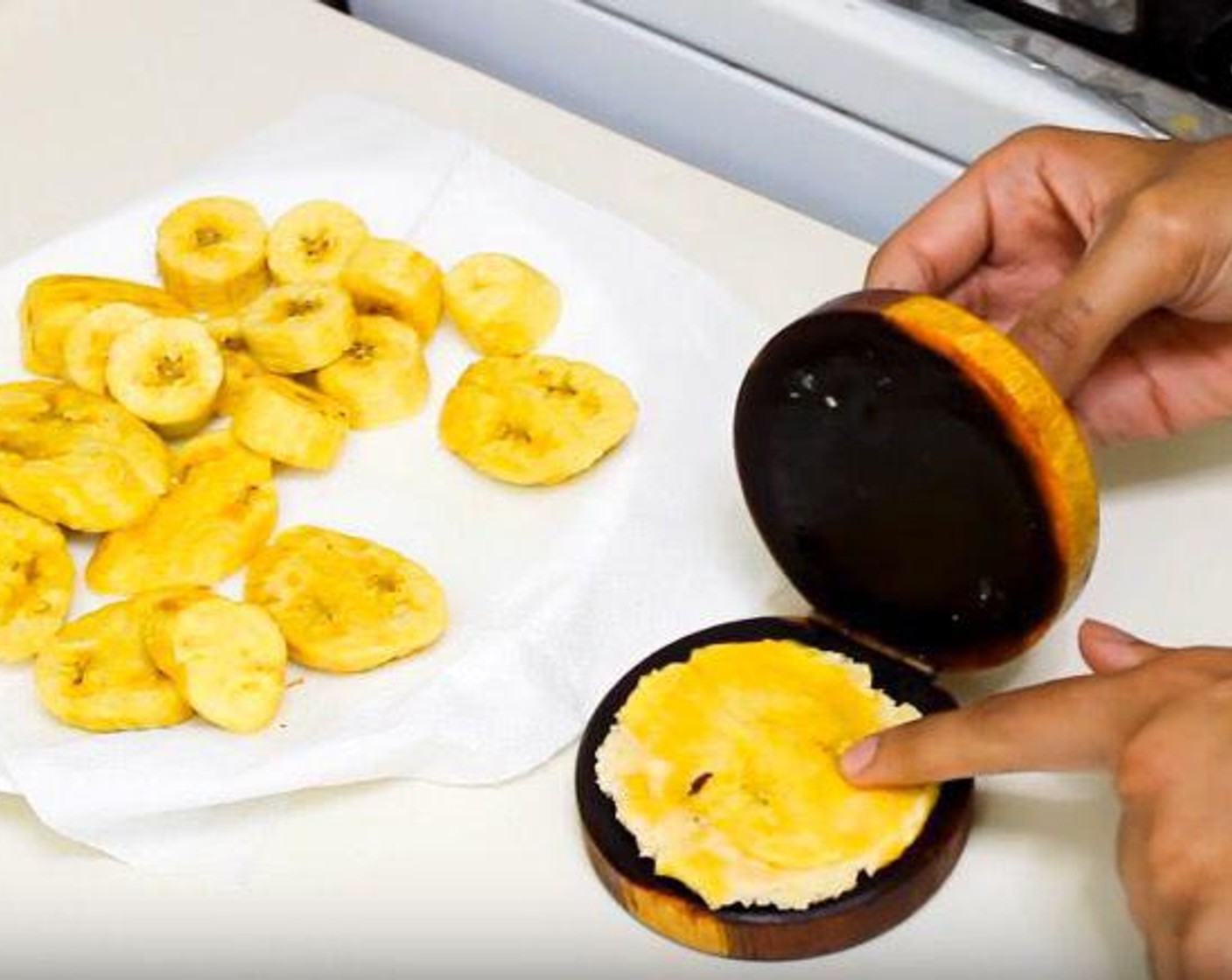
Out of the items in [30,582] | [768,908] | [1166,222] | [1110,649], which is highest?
[1166,222]

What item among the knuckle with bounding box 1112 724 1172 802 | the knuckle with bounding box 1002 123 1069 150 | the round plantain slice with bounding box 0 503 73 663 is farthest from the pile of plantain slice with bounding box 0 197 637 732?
the knuckle with bounding box 1112 724 1172 802

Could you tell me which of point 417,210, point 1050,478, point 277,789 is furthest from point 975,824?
point 417,210

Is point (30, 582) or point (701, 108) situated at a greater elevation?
point (701, 108)

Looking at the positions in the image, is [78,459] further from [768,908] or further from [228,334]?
[768,908]

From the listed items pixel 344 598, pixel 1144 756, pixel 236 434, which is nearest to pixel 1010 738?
pixel 1144 756

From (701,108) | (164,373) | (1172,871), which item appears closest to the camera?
(1172,871)
